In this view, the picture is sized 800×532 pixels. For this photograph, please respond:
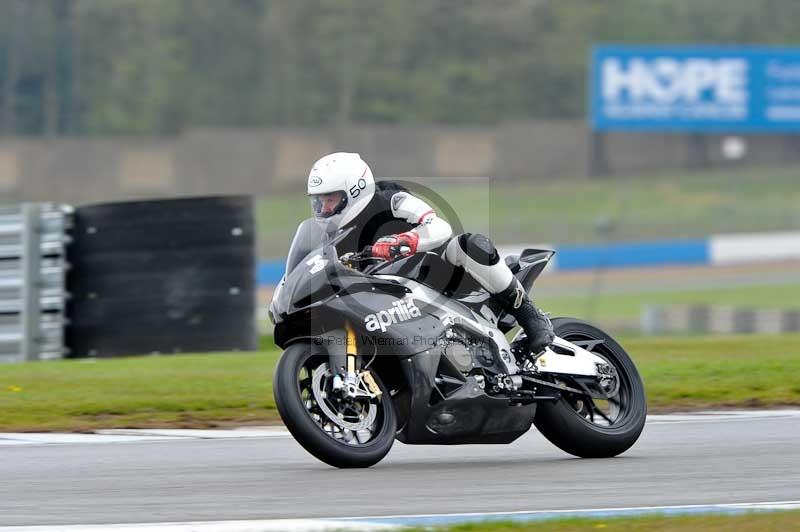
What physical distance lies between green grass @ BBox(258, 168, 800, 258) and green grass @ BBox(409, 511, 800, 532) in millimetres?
32102

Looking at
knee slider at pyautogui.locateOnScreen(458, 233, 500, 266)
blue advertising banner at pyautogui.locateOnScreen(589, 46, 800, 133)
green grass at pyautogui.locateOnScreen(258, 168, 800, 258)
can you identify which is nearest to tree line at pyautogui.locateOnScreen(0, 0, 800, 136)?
green grass at pyautogui.locateOnScreen(258, 168, 800, 258)

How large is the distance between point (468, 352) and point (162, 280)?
5.41 m

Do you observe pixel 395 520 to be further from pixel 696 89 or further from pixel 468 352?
pixel 696 89

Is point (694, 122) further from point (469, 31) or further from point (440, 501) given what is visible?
point (440, 501)

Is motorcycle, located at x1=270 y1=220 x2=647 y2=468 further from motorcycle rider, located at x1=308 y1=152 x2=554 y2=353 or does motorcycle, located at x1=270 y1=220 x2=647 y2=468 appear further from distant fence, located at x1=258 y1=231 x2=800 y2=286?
distant fence, located at x1=258 y1=231 x2=800 y2=286

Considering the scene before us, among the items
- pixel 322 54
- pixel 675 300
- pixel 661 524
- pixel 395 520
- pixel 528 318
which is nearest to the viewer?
→ pixel 661 524

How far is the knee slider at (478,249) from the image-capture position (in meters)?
7.25

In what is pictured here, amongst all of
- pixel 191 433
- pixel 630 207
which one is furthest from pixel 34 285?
pixel 630 207

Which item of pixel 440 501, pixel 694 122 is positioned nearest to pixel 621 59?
pixel 694 122

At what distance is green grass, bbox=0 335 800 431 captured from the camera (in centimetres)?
925

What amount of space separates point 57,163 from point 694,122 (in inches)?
817

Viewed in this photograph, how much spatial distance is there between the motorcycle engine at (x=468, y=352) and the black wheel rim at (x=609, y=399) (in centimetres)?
56

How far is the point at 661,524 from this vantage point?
5512mm

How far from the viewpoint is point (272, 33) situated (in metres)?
55.8
